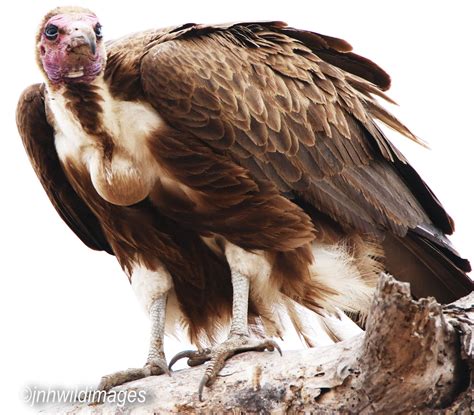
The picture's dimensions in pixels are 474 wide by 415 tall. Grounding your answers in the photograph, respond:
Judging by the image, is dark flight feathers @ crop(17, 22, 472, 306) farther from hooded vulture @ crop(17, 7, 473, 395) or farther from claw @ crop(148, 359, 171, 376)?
claw @ crop(148, 359, 171, 376)

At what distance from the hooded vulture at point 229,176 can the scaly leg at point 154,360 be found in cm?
1

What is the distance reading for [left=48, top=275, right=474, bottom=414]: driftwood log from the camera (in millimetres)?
4309

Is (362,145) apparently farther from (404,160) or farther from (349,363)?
(349,363)

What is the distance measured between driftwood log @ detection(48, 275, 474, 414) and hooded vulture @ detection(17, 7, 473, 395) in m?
0.21

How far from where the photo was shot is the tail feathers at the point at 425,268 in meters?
6.64

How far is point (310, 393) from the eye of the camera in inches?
195

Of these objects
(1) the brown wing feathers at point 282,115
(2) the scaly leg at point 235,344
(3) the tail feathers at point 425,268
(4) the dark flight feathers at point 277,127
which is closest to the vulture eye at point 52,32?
(4) the dark flight feathers at point 277,127

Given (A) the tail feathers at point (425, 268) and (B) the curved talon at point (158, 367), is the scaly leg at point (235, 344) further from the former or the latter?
(A) the tail feathers at point (425, 268)

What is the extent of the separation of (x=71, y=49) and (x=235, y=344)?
1823 mm

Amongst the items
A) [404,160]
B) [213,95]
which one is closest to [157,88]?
[213,95]

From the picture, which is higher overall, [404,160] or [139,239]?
[404,160]

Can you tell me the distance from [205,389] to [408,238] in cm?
192

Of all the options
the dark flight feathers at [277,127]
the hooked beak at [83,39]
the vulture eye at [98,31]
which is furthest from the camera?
the dark flight feathers at [277,127]

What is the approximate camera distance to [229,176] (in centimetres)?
604
